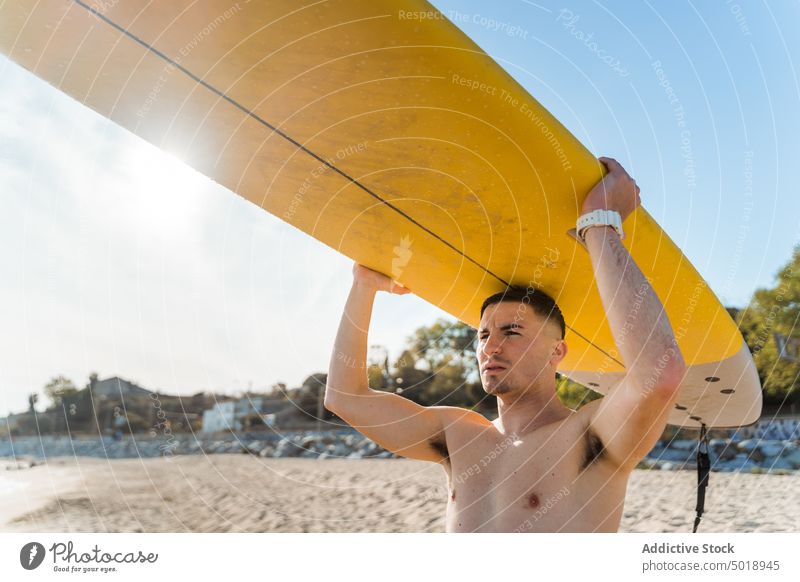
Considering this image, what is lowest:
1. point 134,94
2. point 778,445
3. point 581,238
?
point 581,238

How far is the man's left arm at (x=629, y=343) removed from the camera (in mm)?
1169

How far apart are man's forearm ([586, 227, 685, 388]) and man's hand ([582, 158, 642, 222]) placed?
186 millimetres

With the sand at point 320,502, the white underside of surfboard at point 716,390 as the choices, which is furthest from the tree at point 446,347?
the white underside of surfboard at point 716,390

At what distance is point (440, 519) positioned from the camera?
24.8 feet

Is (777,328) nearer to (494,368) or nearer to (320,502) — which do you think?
(494,368)

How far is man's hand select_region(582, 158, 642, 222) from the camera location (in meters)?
1.41

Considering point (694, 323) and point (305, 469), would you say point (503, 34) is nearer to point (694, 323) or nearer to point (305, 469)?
point (694, 323)

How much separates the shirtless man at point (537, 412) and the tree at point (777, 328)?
224 cm

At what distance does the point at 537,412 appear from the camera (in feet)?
5.51

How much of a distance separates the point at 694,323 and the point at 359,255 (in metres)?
1.18

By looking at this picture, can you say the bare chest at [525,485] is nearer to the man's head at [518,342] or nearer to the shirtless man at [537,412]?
the shirtless man at [537,412]

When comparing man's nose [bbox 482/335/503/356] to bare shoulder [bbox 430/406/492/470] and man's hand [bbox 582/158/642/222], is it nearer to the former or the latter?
bare shoulder [bbox 430/406/492/470]
